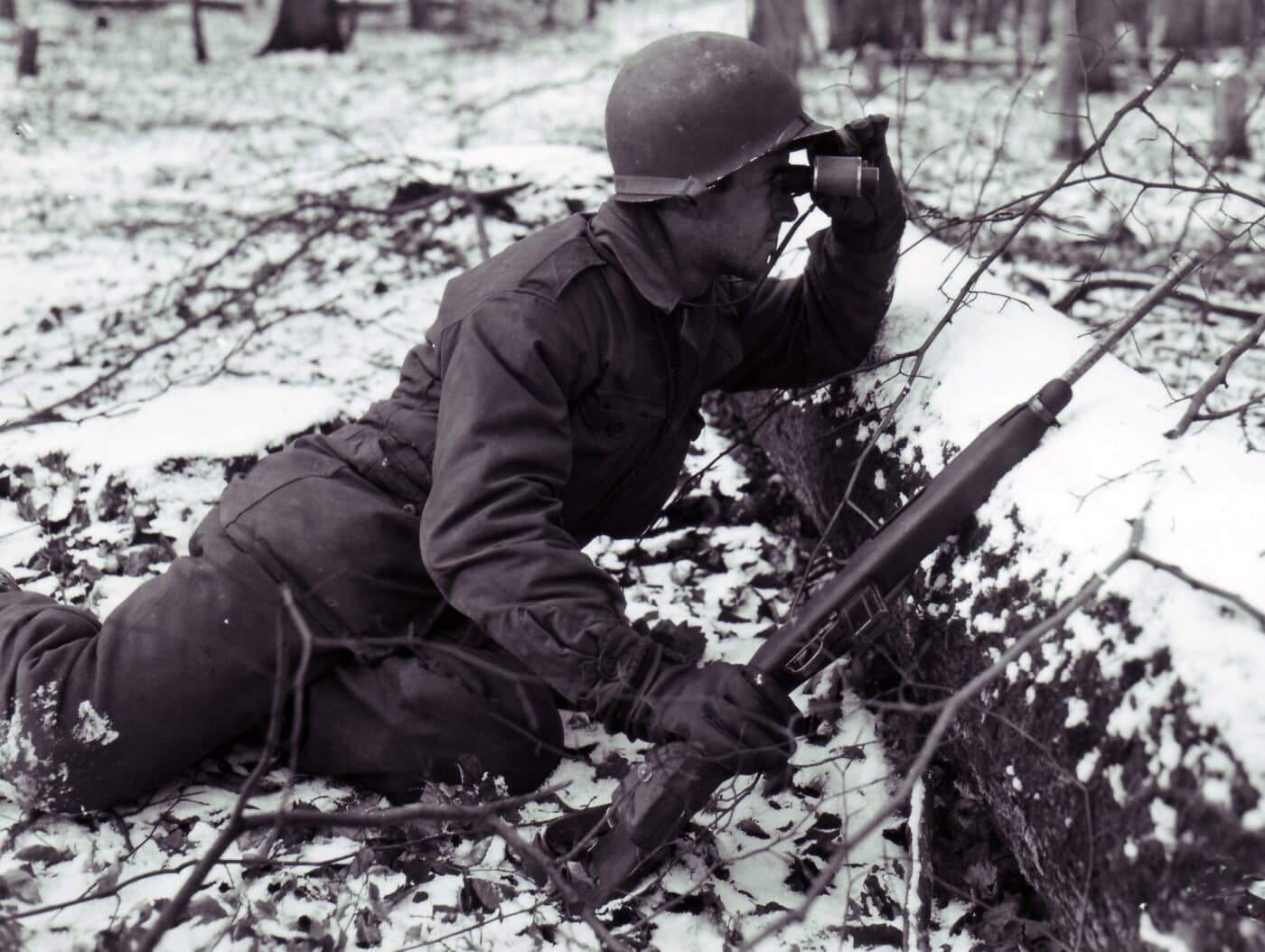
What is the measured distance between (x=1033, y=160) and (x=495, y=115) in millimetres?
5146

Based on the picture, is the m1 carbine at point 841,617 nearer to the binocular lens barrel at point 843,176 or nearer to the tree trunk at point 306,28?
the binocular lens barrel at point 843,176

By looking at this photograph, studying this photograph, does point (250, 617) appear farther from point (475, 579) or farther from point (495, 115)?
point (495, 115)

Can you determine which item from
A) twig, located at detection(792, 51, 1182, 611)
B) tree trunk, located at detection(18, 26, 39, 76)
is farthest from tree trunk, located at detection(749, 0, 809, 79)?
tree trunk, located at detection(18, 26, 39, 76)

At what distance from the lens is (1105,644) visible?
6.25ft

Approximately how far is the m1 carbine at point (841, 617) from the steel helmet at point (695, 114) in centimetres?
82

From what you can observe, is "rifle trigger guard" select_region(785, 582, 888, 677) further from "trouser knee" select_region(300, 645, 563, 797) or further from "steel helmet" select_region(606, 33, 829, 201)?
"steel helmet" select_region(606, 33, 829, 201)

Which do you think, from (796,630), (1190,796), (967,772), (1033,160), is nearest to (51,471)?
(796,630)

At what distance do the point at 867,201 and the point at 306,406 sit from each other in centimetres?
236

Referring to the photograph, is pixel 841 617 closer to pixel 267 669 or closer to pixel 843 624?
pixel 843 624

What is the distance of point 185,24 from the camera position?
1977cm

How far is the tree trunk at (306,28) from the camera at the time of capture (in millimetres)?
16578

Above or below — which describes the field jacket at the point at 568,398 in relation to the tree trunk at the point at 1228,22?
below

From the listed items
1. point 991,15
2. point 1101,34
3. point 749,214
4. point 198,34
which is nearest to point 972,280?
point 749,214

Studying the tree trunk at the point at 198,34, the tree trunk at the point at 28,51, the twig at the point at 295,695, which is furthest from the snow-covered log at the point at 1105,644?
the tree trunk at the point at 198,34
